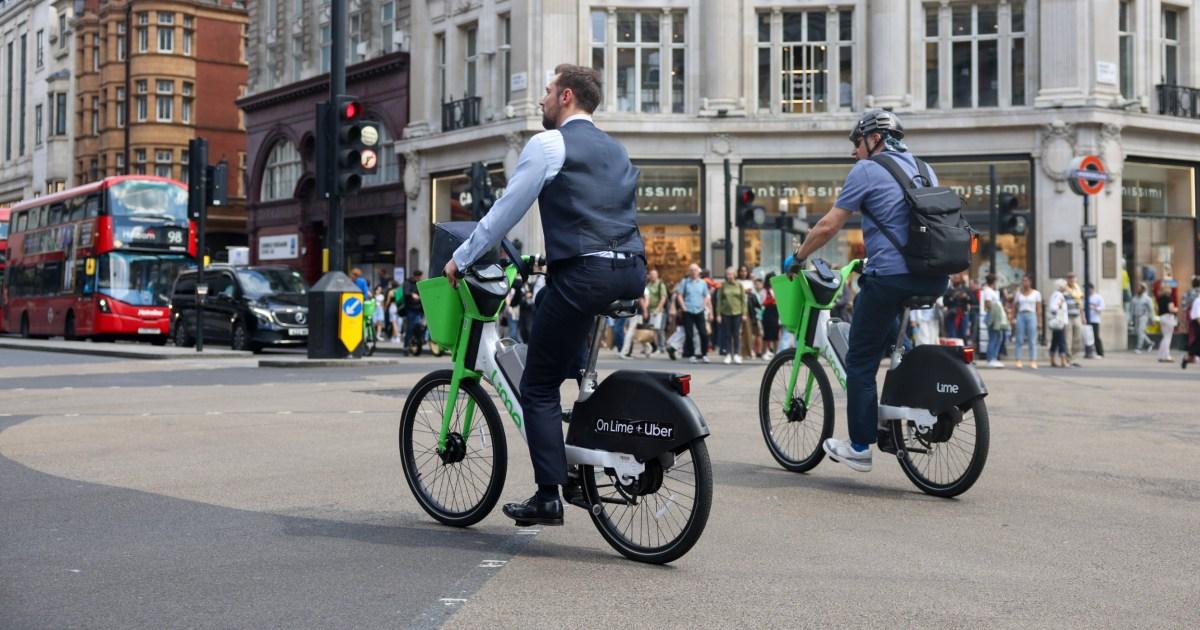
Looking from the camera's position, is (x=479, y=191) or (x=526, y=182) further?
(x=479, y=191)

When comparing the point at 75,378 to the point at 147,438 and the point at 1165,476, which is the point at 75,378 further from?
the point at 1165,476

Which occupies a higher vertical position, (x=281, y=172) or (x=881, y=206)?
(x=281, y=172)

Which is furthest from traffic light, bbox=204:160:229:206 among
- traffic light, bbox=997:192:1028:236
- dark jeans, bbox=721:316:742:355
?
traffic light, bbox=997:192:1028:236

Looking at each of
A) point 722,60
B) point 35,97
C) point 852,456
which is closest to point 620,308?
point 852,456

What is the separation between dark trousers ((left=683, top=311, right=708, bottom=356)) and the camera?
2381 centimetres

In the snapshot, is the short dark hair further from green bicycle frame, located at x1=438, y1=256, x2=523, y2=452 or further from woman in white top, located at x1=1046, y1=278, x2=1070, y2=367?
woman in white top, located at x1=1046, y1=278, x2=1070, y2=367

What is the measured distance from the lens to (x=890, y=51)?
107ft

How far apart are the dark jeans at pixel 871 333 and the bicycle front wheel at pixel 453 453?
220 cm

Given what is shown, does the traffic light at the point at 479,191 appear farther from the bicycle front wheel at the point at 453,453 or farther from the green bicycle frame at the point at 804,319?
the bicycle front wheel at the point at 453,453

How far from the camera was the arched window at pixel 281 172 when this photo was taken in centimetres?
4609

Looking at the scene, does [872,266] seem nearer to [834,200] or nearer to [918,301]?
[918,301]

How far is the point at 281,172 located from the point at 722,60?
64.4ft

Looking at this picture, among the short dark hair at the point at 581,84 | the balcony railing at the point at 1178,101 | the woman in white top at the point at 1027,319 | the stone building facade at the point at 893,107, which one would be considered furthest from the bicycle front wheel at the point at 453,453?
the balcony railing at the point at 1178,101

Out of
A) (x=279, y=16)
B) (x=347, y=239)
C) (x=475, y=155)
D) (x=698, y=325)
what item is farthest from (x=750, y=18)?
(x=279, y=16)
